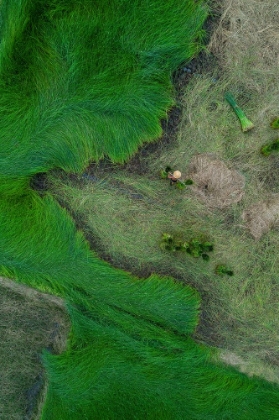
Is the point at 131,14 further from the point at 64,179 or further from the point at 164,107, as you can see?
the point at 64,179

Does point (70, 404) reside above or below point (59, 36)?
below

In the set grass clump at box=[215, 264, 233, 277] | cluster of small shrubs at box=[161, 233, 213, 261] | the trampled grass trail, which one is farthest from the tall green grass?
grass clump at box=[215, 264, 233, 277]

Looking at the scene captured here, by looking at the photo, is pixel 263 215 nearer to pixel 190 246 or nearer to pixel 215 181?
pixel 215 181

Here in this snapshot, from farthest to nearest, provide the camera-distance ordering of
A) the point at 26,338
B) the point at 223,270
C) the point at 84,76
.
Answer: the point at 26,338 → the point at 223,270 → the point at 84,76

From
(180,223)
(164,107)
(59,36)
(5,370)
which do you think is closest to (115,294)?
(180,223)

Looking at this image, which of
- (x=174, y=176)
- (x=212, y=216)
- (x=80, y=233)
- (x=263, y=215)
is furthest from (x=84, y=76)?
(x=263, y=215)
